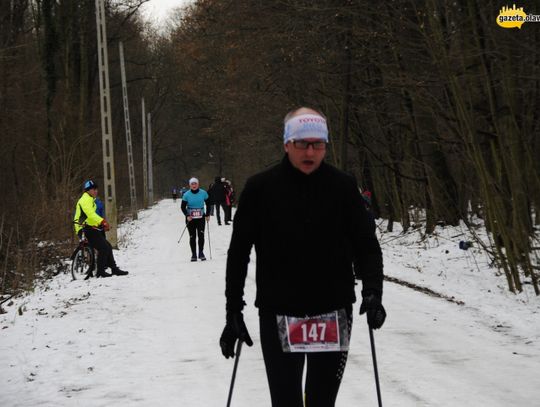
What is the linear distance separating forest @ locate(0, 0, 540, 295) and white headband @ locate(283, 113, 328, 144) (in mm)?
7797

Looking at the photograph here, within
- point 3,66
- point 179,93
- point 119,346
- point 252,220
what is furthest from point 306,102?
point 179,93

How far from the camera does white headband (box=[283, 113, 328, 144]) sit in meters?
3.37

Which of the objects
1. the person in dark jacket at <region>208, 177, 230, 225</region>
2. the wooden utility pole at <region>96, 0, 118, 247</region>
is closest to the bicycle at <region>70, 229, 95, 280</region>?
the wooden utility pole at <region>96, 0, 118, 247</region>

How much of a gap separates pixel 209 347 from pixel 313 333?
500 cm

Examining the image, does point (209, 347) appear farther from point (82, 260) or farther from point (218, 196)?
point (218, 196)

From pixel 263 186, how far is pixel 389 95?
54.2 ft

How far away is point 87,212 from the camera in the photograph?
14.8m

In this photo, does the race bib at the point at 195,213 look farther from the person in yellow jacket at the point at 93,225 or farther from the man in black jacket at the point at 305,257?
the man in black jacket at the point at 305,257

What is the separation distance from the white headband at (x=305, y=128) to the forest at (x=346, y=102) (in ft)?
25.6

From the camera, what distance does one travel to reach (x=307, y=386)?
352cm

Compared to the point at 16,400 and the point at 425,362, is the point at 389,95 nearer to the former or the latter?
the point at 425,362

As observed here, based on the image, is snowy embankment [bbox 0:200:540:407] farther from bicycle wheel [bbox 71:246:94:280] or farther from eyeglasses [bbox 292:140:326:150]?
eyeglasses [bbox 292:140:326:150]

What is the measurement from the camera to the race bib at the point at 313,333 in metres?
3.39

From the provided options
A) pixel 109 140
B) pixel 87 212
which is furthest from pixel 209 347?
pixel 109 140
